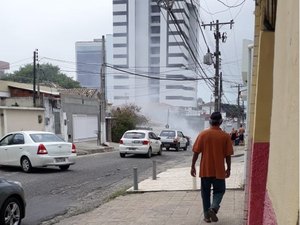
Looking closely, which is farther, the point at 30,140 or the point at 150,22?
the point at 150,22

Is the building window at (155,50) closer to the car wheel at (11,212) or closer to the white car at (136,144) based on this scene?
the white car at (136,144)

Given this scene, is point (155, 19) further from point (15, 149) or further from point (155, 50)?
point (15, 149)

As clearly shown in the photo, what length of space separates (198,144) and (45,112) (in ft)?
89.6

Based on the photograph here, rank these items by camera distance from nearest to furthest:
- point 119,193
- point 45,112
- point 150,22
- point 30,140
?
point 119,193, point 30,140, point 45,112, point 150,22

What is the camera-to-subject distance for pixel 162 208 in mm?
8289

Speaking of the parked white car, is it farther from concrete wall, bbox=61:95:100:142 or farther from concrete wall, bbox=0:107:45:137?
concrete wall, bbox=0:107:45:137

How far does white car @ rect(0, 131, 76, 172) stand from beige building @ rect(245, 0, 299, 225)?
36.8ft

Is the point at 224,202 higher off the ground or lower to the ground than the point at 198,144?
lower

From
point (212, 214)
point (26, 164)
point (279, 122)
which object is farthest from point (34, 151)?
point (279, 122)

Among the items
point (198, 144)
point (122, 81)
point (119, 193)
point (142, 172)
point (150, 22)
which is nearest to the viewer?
point (198, 144)

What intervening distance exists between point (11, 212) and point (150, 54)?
47191mm

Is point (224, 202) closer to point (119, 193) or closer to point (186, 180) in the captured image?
point (119, 193)

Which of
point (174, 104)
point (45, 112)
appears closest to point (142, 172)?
point (45, 112)

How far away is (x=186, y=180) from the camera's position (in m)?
12.2
